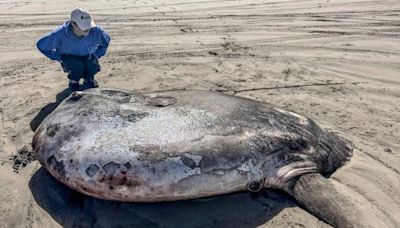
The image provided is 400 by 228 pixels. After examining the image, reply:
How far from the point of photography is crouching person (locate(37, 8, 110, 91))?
501cm

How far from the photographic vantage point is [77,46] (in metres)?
5.35

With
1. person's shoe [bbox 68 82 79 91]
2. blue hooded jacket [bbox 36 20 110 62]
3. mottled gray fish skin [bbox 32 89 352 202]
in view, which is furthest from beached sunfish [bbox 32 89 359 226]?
person's shoe [bbox 68 82 79 91]

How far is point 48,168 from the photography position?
11.9 feet

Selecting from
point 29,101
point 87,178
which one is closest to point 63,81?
point 29,101

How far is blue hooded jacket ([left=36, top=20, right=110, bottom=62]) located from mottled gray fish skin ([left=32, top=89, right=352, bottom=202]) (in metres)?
1.38

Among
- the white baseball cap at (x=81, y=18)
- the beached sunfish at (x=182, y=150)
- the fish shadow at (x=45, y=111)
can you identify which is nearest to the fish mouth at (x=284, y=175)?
the beached sunfish at (x=182, y=150)

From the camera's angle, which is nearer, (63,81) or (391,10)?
(63,81)

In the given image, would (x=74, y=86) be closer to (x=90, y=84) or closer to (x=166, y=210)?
(x=90, y=84)

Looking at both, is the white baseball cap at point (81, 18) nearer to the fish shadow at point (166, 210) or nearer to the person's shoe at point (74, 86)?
the person's shoe at point (74, 86)

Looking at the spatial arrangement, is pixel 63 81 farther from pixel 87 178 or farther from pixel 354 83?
pixel 354 83

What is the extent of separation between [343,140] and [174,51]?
3569 millimetres

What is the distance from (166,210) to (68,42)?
2764mm

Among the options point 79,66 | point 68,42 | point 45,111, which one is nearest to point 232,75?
point 79,66

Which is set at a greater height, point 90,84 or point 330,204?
point 330,204
